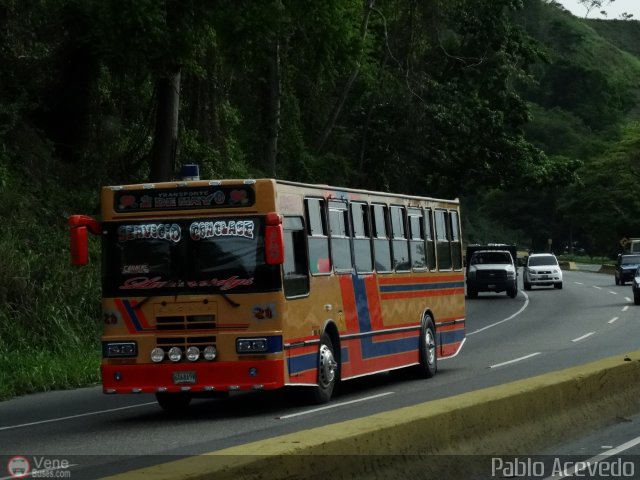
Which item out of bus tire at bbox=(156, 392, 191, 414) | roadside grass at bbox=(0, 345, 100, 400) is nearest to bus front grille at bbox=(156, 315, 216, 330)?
bus tire at bbox=(156, 392, 191, 414)

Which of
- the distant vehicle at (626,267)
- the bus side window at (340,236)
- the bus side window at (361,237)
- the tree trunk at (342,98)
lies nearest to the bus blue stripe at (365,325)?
the bus side window at (361,237)

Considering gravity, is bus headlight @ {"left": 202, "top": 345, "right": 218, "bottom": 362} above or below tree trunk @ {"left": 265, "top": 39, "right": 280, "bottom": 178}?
below

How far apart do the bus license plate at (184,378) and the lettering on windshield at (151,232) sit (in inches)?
59.8

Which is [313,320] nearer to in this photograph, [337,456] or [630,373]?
[630,373]

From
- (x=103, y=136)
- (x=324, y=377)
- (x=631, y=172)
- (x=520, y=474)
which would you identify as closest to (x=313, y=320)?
(x=324, y=377)

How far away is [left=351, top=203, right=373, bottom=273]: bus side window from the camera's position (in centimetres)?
1856

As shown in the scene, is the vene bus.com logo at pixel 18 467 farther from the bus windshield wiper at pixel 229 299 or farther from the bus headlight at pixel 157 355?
the bus windshield wiper at pixel 229 299

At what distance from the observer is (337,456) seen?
8.27 meters

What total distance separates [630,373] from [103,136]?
2131 centimetres

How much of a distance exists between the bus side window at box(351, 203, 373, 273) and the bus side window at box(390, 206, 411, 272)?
1.07 meters

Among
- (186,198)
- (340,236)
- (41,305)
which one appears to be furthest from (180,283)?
(41,305)

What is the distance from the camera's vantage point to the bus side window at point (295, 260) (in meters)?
16.0

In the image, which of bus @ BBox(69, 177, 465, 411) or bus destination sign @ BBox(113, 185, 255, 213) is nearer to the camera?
bus @ BBox(69, 177, 465, 411)

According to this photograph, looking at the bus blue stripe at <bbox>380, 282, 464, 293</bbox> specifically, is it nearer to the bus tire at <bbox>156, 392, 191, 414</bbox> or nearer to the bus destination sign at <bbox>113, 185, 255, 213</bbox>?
the bus tire at <bbox>156, 392, 191, 414</bbox>
